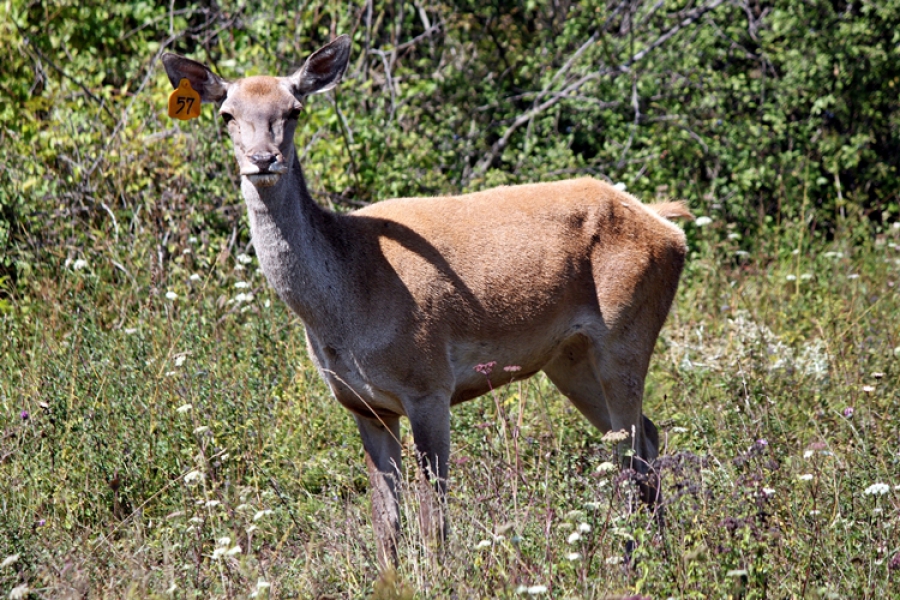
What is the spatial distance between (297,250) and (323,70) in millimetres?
923

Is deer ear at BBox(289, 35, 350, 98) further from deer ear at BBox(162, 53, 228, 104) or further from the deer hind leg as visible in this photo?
the deer hind leg

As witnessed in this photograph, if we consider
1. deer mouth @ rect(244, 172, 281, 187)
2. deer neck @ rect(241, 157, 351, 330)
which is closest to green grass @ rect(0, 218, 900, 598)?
deer neck @ rect(241, 157, 351, 330)

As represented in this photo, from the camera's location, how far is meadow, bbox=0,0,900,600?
Answer: 407 centimetres

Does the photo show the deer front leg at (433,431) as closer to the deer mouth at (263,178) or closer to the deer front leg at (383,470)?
the deer front leg at (383,470)

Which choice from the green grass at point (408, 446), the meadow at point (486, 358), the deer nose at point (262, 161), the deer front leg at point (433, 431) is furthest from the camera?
the deer front leg at point (433, 431)

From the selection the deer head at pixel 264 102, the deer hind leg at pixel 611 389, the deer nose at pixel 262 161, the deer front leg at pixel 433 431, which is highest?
the deer head at pixel 264 102

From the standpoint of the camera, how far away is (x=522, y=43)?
10.4 meters

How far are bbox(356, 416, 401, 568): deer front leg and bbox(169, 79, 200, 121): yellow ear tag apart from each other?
1617 millimetres

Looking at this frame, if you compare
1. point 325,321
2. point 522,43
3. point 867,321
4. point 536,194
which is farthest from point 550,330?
point 522,43

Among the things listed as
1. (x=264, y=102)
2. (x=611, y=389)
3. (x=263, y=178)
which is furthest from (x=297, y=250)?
(x=611, y=389)

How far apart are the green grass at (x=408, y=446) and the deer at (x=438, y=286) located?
27 cm

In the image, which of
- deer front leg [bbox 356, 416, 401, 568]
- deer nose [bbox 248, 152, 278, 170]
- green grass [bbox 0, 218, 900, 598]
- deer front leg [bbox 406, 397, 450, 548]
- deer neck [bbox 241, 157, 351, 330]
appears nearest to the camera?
green grass [bbox 0, 218, 900, 598]

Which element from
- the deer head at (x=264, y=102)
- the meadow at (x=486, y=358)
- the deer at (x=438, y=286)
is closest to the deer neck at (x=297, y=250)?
the deer at (x=438, y=286)

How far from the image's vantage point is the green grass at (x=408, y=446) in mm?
3889
